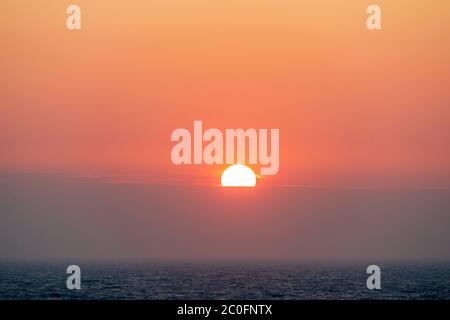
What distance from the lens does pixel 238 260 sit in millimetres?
166125

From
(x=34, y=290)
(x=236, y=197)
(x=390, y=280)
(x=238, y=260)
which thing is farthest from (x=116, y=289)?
(x=238, y=260)

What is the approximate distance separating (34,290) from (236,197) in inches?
834

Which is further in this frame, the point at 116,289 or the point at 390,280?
the point at 390,280

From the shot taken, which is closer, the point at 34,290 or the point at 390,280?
the point at 34,290

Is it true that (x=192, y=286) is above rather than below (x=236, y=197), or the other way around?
below
